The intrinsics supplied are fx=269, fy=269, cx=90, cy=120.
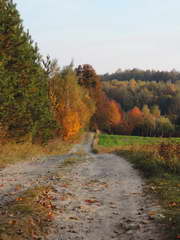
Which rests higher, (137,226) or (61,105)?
(61,105)

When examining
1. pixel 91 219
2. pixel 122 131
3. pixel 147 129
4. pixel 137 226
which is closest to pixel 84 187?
pixel 91 219

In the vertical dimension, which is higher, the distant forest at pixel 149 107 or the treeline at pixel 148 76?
the treeline at pixel 148 76

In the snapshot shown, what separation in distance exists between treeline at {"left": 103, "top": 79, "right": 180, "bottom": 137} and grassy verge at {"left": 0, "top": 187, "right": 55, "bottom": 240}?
74037mm

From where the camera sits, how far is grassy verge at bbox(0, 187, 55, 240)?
5.12 meters

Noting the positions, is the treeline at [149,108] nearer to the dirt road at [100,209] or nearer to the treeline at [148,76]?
the treeline at [148,76]

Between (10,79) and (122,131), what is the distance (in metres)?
63.7

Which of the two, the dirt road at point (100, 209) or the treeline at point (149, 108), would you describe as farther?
the treeline at point (149, 108)

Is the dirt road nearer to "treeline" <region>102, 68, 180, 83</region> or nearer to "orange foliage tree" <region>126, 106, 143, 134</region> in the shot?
"orange foliage tree" <region>126, 106, 143, 134</region>

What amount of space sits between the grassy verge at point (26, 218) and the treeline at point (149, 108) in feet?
243

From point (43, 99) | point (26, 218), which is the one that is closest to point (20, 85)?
point (43, 99)

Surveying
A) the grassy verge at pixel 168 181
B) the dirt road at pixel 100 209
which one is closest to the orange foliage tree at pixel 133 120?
the grassy verge at pixel 168 181

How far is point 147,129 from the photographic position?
3356 inches

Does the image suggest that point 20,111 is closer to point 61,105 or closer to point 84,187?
point 84,187

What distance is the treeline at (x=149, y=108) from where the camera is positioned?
84938 mm
